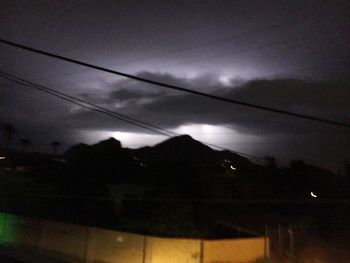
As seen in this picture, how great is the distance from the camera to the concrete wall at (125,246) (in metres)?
18.6

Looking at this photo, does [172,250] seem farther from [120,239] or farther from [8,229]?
[8,229]

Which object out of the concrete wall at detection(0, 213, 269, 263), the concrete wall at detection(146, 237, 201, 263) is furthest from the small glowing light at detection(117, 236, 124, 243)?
the concrete wall at detection(146, 237, 201, 263)

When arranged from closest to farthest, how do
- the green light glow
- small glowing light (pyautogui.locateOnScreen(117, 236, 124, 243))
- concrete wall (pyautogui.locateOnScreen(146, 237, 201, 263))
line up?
1. concrete wall (pyautogui.locateOnScreen(146, 237, 201, 263))
2. small glowing light (pyautogui.locateOnScreen(117, 236, 124, 243))
3. the green light glow

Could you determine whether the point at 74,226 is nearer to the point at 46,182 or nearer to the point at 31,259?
the point at 31,259

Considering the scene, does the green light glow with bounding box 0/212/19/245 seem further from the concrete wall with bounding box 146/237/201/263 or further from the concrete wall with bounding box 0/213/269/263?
the concrete wall with bounding box 146/237/201/263

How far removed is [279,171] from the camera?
4153 centimetres

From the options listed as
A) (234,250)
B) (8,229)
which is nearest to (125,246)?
(234,250)

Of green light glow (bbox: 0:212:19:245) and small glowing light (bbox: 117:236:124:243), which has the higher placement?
green light glow (bbox: 0:212:19:245)

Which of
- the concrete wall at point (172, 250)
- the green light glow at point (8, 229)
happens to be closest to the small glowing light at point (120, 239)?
the concrete wall at point (172, 250)

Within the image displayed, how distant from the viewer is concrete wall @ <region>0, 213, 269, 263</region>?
61.2 ft

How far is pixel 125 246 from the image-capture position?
20.2m

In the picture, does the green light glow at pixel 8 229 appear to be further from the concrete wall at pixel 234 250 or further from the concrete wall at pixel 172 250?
the concrete wall at pixel 234 250

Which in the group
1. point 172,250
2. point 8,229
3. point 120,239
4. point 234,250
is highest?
point 8,229

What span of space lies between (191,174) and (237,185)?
5.30 m
